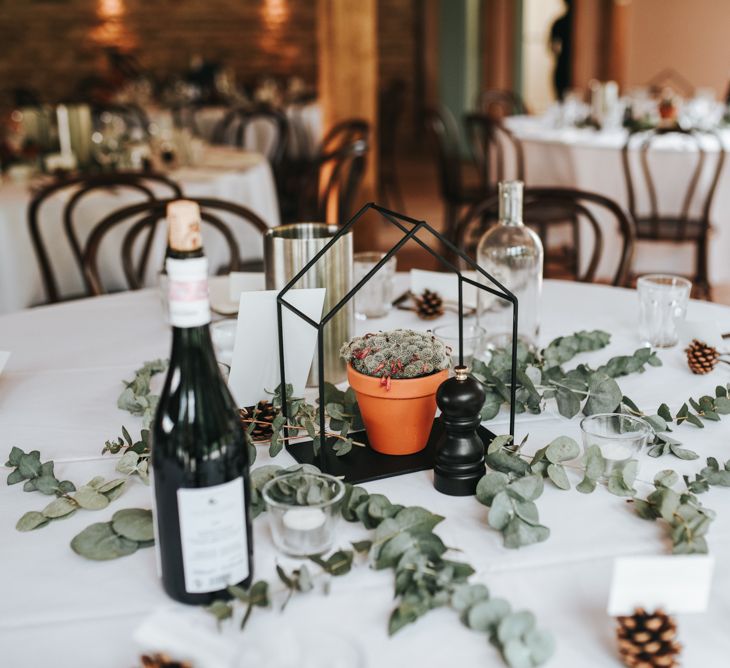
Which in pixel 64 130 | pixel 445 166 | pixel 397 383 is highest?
pixel 64 130

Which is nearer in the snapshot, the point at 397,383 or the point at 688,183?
the point at 397,383

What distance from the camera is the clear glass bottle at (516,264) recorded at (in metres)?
1.42

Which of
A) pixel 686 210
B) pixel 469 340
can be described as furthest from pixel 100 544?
pixel 686 210

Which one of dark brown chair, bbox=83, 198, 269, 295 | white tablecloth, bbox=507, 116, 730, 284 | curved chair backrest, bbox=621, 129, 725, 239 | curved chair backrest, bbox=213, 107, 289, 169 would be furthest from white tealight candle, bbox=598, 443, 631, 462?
curved chair backrest, bbox=213, 107, 289, 169

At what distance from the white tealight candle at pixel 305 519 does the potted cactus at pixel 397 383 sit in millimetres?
206

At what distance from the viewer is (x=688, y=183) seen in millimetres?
3943

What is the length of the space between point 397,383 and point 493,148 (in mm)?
4430

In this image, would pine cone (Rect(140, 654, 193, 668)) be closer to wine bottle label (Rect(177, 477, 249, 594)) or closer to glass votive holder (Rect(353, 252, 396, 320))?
A: wine bottle label (Rect(177, 477, 249, 594))

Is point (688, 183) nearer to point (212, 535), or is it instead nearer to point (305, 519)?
point (305, 519)

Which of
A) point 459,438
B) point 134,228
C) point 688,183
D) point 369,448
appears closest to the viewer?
point 459,438

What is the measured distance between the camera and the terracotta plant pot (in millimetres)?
957

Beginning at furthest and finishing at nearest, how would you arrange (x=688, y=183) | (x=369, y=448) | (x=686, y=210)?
(x=688, y=183) → (x=686, y=210) → (x=369, y=448)

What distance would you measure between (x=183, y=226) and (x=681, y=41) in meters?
8.47

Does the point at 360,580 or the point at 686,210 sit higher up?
the point at 360,580
